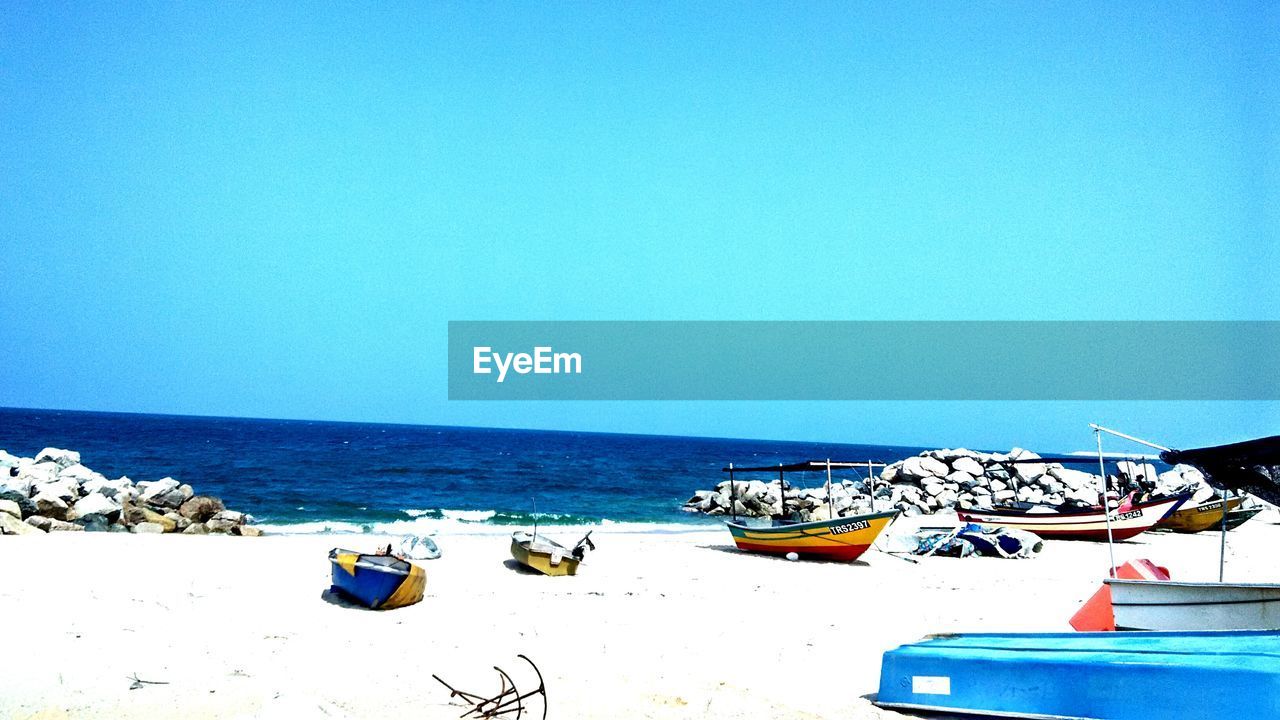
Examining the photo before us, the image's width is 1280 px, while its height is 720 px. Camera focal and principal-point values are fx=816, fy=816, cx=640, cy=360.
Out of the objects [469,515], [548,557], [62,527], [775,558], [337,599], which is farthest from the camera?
[469,515]

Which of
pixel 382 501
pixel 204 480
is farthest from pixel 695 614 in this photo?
pixel 204 480

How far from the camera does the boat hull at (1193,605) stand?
919cm

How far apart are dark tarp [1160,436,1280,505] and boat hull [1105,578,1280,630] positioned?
1235mm

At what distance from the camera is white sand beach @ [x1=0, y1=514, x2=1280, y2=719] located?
26.9 ft

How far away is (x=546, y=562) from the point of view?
16.1m

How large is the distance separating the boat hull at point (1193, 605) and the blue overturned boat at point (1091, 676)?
8.01 feet

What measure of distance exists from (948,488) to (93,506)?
3332 centimetres

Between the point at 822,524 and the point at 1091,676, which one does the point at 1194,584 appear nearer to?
the point at 1091,676

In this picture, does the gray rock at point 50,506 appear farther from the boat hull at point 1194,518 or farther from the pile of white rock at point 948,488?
the boat hull at point 1194,518

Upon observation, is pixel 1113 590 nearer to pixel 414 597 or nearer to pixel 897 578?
pixel 897 578

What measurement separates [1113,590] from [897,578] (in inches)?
261

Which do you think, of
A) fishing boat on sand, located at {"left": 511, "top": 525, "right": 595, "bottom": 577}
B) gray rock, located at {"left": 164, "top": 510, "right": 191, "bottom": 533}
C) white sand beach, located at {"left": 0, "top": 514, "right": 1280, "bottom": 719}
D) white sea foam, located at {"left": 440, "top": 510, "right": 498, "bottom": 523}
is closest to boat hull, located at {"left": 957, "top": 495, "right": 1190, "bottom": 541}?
white sand beach, located at {"left": 0, "top": 514, "right": 1280, "bottom": 719}

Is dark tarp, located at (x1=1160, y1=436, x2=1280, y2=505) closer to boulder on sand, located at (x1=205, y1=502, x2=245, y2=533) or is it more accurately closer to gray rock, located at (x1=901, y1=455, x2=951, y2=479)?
boulder on sand, located at (x1=205, y1=502, x2=245, y2=533)

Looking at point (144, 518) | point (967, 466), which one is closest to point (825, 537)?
point (144, 518)
